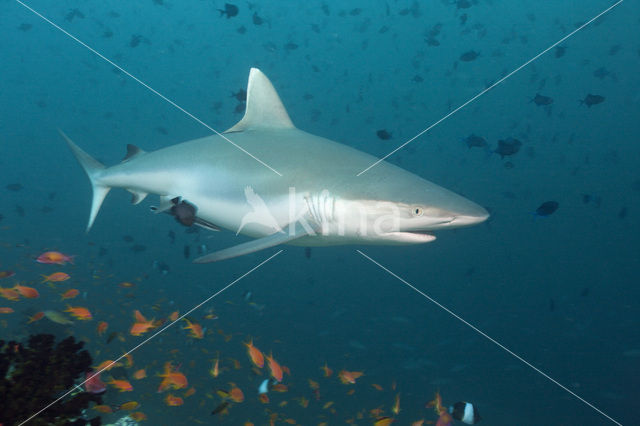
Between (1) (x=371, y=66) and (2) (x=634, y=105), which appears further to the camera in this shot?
(1) (x=371, y=66)

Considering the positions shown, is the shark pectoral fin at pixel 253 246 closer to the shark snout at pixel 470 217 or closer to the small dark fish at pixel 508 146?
the shark snout at pixel 470 217

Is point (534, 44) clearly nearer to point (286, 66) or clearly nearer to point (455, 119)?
point (455, 119)

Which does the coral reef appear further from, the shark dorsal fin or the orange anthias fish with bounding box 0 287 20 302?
the orange anthias fish with bounding box 0 287 20 302

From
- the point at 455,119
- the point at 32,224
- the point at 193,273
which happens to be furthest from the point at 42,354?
the point at 32,224

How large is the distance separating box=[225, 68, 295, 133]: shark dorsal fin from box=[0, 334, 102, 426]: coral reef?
9.40 feet

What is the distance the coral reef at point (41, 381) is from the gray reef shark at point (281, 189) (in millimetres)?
1416

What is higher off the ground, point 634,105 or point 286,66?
point 286,66

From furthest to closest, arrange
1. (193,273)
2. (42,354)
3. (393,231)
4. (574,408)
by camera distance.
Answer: (193,273) < (574,408) < (393,231) < (42,354)

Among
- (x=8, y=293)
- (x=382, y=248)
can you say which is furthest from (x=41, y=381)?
(x=382, y=248)

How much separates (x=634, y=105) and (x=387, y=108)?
41.2 metres

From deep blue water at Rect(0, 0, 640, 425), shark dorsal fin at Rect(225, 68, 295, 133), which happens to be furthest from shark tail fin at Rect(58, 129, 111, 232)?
deep blue water at Rect(0, 0, 640, 425)

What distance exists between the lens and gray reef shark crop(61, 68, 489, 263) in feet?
10.6

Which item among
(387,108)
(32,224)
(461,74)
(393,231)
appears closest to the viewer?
(393,231)

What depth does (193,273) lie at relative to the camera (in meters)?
39.1
